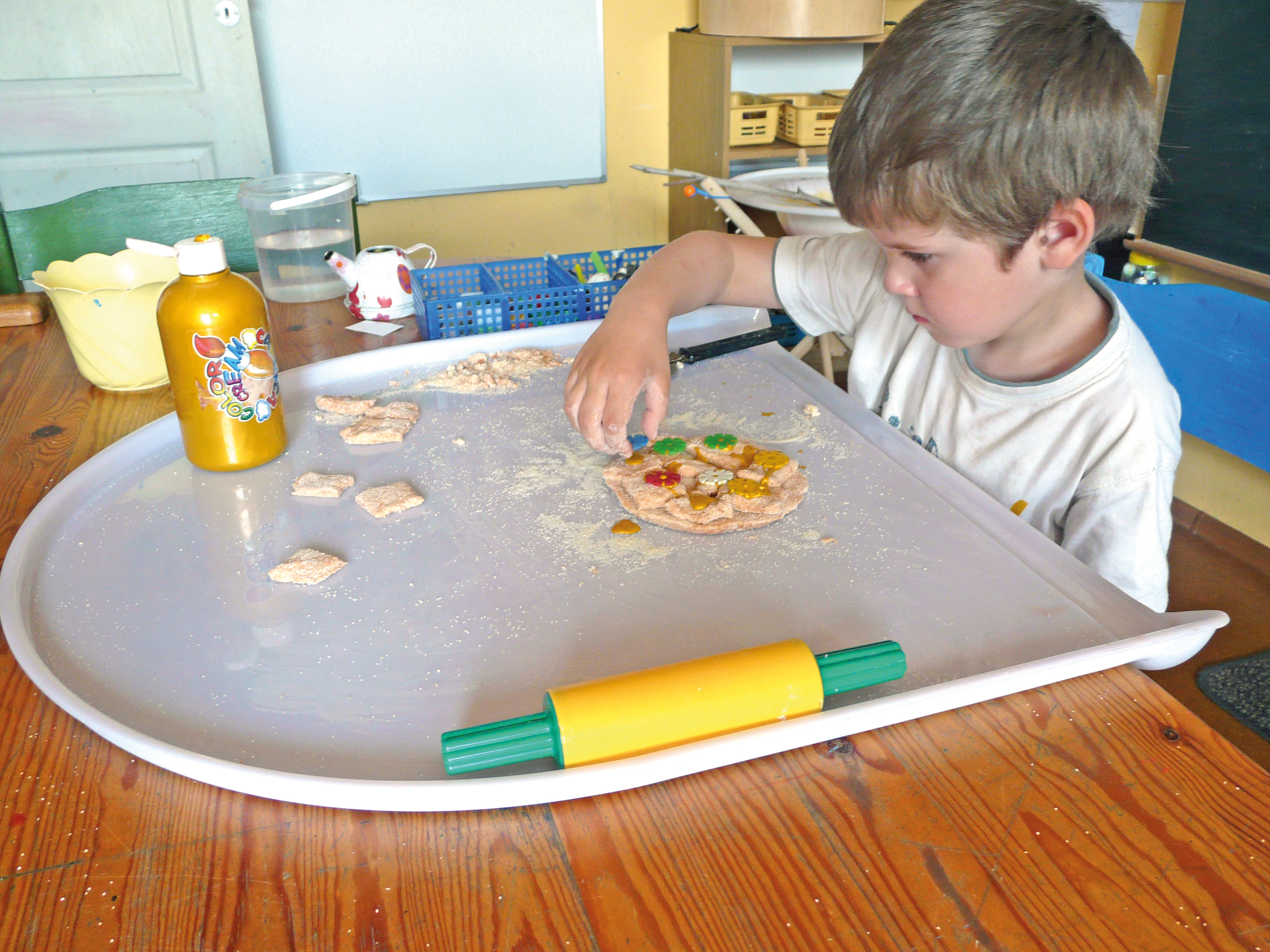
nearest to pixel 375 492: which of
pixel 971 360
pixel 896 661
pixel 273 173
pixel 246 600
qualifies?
pixel 246 600

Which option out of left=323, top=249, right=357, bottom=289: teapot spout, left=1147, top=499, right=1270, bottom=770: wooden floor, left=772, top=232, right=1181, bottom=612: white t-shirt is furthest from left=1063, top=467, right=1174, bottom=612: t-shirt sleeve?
left=323, top=249, right=357, bottom=289: teapot spout

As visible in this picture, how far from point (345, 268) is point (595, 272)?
39 centimetres

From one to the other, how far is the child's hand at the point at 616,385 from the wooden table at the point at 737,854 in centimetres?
40

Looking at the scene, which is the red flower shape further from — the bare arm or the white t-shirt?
the white t-shirt

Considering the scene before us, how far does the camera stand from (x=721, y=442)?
903mm

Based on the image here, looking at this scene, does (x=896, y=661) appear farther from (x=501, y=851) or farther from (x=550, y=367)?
(x=550, y=367)

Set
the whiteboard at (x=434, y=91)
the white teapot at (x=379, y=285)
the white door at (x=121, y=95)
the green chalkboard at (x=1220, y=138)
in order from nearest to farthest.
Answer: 1. the white teapot at (x=379, y=285)
2. the green chalkboard at (x=1220, y=138)
3. the white door at (x=121, y=95)
4. the whiteboard at (x=434, y=91)

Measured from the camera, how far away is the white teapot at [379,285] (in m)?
1.31

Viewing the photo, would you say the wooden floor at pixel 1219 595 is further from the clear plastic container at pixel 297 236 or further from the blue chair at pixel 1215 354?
the clear plastic container at pixel 297 236

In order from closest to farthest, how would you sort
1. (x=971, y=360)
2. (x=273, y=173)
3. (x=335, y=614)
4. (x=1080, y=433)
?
(x=335, y=614)
(x=1080, y=433)
(x=971, y=360)
(x=273, y=173)

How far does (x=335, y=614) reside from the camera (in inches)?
25.5

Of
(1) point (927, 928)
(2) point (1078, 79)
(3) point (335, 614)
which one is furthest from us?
(2) point (1078, 79)

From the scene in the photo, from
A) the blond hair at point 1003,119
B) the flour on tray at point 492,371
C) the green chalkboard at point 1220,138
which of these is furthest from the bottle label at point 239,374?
the green chalkboard at point 1220,138

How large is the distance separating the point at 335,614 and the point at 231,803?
18 centimetres
